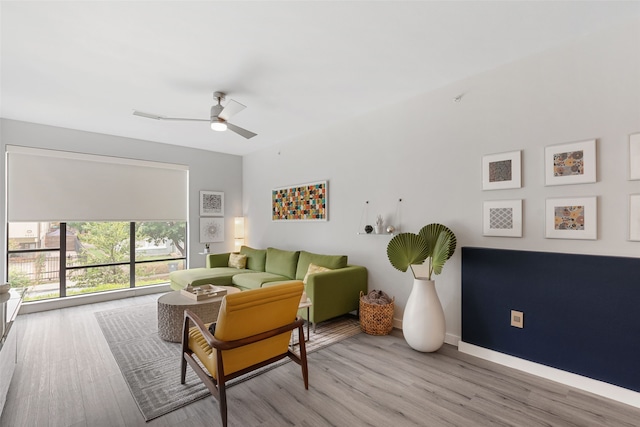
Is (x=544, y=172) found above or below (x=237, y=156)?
below

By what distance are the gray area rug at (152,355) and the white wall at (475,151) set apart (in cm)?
105

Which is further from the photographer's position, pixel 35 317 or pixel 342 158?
pixel 342 158

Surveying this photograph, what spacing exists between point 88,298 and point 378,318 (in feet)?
15.5

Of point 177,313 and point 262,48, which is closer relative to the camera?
point 262,48

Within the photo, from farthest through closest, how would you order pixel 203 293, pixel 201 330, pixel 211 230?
pixel 211 230 → pixel 203 293 → pixel 201 330

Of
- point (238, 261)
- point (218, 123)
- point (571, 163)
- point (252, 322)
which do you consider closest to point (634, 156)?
point (571, 163)

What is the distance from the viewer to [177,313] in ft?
10.6

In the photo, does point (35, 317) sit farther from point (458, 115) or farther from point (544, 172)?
point (544, 172)

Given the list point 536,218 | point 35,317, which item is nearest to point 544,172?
point 536,218

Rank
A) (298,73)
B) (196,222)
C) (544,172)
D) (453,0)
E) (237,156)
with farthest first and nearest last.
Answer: (237,156) < (196,222) < (298,73) < (544,172) < (453,0)

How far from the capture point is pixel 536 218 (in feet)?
8.75

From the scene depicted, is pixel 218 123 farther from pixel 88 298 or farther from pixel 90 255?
pixel 88 298

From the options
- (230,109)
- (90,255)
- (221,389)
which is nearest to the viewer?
(221,389)

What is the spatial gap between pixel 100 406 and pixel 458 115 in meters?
4.14
